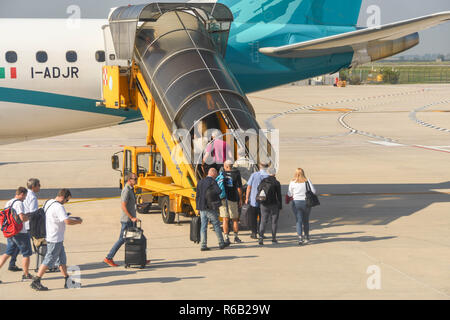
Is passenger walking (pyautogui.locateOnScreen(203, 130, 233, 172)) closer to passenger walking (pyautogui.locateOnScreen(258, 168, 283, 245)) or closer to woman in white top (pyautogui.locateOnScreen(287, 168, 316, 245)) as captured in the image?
passenger walking (pyautogui.locateOnScreen(258, 168, 283, 245))

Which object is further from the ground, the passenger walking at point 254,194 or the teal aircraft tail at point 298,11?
the teal aircraft tail at point 298,11

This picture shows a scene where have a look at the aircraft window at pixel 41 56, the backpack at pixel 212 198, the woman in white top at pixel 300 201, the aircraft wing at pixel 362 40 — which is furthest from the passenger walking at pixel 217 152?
the aircraft window at pixel 41 56

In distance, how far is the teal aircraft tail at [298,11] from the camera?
25.3 meters

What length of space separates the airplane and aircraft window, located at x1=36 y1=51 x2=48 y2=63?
0.03 metres

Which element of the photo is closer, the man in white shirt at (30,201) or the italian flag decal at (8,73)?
the man in white shirt at (30,201)

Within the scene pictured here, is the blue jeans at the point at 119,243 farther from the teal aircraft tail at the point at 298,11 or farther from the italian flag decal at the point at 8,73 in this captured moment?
the teal aircraft tail at the point at 298,11

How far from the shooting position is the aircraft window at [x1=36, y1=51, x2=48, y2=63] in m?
23.5

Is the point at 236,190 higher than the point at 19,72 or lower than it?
lower

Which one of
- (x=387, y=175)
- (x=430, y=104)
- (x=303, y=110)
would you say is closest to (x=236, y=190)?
(x=387, y=175)

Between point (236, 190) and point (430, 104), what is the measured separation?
189ft

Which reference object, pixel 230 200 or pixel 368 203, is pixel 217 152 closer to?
pixel 230 200

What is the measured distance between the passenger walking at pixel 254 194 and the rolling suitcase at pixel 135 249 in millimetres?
3726
